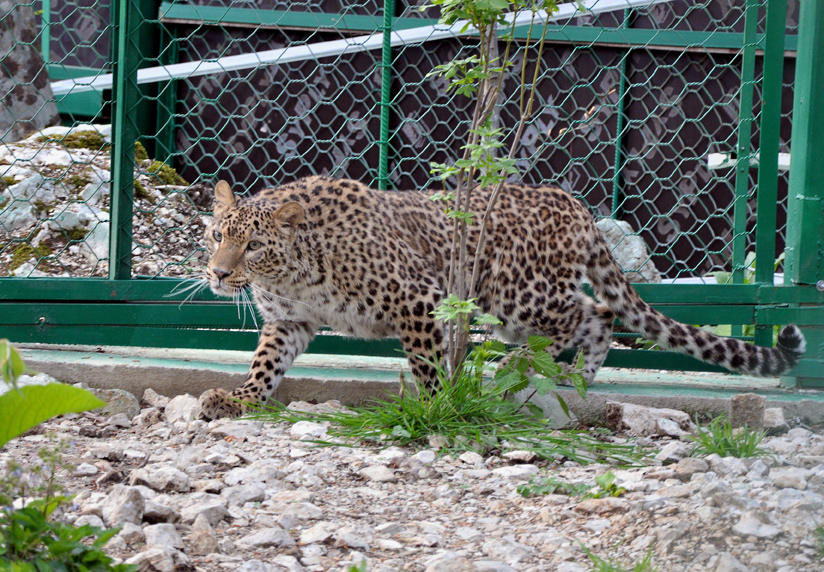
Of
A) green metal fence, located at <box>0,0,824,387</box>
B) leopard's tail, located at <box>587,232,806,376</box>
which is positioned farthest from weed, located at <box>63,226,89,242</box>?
leopard's tail, located at <box>587,232,806,376</box>

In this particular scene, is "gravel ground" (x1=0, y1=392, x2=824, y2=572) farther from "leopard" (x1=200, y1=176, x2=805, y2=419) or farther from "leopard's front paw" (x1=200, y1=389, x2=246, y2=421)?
"leopard" (x1=200, y1=176, x2=805, y2=419)

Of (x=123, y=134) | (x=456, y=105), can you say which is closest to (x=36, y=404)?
(x=123, y=134)

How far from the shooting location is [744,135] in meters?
4.43

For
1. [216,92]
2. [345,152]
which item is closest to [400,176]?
[345,152]

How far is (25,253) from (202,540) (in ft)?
12.7

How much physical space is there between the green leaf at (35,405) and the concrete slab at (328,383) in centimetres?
239

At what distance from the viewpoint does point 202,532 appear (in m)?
2.20

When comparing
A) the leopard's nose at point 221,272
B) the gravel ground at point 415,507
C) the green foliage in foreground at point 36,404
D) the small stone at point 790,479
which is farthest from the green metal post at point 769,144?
the green foliage in foreground at point 36,404

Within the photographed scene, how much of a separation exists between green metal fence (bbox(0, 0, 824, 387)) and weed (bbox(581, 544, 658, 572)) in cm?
208

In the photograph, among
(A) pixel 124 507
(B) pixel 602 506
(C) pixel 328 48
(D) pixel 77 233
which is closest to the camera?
(A) pixel 124 507

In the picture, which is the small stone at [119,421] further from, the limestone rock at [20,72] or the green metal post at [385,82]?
the limestone rock at [20,72]

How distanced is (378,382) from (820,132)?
Answer: 2385mm

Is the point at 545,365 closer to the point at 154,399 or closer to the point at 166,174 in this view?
the point at 154,399

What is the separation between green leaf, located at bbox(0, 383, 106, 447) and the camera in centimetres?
182
